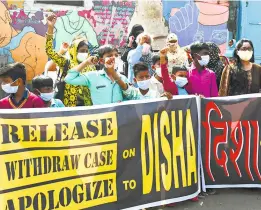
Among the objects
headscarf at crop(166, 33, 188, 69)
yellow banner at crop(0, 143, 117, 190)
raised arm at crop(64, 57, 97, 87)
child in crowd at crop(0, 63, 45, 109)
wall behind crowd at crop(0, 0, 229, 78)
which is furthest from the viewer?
wall behind crowd at crop(0, 0, 229, 78)

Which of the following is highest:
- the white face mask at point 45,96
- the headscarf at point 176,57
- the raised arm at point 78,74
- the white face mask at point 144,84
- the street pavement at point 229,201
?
the headscarf at point 176,57

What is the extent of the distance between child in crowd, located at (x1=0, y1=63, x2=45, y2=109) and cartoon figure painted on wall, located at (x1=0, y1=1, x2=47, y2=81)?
6.03 meters

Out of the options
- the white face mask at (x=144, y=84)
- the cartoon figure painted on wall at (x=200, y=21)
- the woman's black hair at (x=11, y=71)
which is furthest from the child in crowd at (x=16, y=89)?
the cartoon figure painted on wall at (x=200, y=21)

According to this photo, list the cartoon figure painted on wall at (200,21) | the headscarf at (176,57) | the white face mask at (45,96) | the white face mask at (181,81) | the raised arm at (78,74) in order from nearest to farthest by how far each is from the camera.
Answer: the white face mask at (45,96) → the raised arm at (78,74) → the white face mask at (181,81) → the headscarf at (176,57) → the cartoon figure painted on wall at (200,21)

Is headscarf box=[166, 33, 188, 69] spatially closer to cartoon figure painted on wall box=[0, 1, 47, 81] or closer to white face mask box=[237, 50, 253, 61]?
white face mask box=[237, 50, 253, 61]

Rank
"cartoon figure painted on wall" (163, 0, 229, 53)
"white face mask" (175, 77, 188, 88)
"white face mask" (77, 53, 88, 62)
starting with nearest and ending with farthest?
"white face mask" (175, 77, 188, 88) < "white face mask" (77, 53, 88, 62) < "cartoon figure painted on wall" (163, 0, 229, 53)

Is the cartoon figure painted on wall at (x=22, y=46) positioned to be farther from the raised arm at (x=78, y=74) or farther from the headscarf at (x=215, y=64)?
the raised arm at (x=78, y=74)

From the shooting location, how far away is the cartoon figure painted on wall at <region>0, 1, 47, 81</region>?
32.6 ft

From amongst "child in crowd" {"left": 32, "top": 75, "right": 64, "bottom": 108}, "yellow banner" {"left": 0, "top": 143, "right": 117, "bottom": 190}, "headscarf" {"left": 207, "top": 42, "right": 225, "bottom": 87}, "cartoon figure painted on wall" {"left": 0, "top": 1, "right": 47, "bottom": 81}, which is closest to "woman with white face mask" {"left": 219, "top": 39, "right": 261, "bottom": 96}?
"headscarf" {"left": 207, "top": 42, "right": 225, "bottom": 87}

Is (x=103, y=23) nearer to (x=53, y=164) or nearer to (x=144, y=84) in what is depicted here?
(x=144, y=84)

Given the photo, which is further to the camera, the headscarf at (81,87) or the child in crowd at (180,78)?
the headscarf at (81,87)

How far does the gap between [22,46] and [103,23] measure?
81.8 inches

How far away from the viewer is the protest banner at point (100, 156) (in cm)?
367

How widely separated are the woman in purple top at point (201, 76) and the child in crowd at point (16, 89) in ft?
5.92
